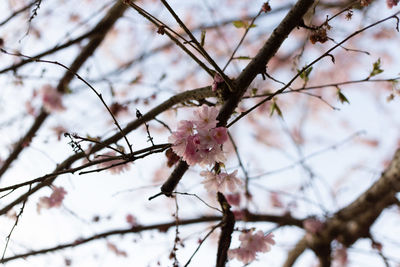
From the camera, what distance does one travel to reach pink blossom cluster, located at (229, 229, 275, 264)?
6.54 ft

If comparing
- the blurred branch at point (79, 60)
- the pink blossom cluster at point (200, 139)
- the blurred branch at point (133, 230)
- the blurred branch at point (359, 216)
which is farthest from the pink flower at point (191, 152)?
the blurred branch at point (359, 216)

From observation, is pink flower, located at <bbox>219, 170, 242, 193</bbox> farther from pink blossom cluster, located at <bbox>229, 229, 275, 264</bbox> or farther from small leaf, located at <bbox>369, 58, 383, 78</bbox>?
small leaf, located at <bbox>369, 58, 383, 78</bbox>

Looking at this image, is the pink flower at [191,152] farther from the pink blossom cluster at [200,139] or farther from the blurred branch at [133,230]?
the blurred branch at [133,230]

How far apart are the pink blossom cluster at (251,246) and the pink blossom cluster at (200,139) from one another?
2.64 ft

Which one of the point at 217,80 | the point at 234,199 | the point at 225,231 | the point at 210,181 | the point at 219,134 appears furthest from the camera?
the point at 234,199

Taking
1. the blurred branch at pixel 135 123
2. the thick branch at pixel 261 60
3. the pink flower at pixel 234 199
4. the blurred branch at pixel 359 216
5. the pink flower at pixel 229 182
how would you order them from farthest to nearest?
1. the pink flower at pixel 234 199
2. the blurred branch at pixel 359 216
3. the blurred branch at pixel 135 123
4. the pink flower at pixel 229 182
5. the thick branch at pixel 261 60

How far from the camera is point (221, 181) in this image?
1.65 meters

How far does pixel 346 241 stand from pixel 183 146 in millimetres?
2791

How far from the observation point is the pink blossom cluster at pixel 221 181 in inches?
64.5

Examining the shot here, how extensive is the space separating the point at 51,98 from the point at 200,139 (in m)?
2.45

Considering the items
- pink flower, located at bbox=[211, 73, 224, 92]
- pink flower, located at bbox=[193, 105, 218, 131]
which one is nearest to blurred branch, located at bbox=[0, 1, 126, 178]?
pink flower, located at bbox=[211, 73, 224, 92]

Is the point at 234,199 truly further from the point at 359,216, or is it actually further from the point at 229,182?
the point at 229,182

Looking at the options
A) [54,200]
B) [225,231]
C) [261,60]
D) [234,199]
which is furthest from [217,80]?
[234,199]

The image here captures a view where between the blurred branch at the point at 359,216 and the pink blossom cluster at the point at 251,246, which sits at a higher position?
the blurred branch at the point at 359,216
